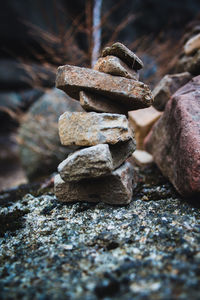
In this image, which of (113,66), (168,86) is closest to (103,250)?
(113,66)

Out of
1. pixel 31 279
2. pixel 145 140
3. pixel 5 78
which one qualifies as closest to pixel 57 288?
pixel 31 279

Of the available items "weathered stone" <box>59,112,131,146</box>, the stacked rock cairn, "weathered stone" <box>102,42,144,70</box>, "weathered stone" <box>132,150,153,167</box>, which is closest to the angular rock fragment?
the stacked rock cairn

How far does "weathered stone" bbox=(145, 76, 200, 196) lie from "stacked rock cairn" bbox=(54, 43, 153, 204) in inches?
18.2

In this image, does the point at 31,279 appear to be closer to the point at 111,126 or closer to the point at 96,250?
the point at 96,250

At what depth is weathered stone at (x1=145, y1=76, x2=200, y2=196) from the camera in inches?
73.8

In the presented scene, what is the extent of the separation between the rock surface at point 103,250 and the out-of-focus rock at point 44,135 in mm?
2317

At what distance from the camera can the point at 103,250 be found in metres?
1.54

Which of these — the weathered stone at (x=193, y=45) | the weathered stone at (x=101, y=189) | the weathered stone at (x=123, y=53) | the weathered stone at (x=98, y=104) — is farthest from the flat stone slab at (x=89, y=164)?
the weathered stone at (x=193, y=45)

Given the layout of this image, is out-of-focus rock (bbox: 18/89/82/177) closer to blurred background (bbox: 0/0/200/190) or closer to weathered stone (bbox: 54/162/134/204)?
blurred background (bbox: 0/0/200/190)

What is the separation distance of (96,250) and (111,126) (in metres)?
1.09

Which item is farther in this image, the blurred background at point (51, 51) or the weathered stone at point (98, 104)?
the blurred background at point (51, 51)

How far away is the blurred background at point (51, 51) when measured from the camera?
3943 millimetres

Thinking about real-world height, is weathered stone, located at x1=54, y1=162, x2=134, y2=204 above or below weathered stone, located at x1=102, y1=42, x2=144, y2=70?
below

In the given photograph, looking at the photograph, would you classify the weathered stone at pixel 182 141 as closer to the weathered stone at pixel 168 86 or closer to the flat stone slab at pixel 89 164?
the weathered stone at pixel 168 86
